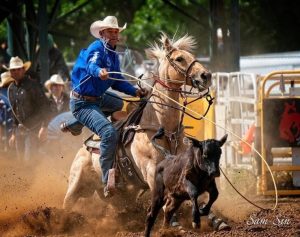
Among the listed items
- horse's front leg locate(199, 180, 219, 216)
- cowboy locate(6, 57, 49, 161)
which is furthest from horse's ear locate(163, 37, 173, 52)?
cowboy locate(6, 57, 49, 161)

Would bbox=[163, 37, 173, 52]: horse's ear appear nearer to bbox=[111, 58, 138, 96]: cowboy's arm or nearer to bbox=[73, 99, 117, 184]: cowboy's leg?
bbox=[111, 58, 138, 96]: cowboy's arm

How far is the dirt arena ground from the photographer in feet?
27.4

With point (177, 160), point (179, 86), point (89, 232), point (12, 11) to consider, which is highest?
point (12, 11)

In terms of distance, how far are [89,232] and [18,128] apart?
569 centimetres

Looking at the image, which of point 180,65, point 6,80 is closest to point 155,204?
point 180,65

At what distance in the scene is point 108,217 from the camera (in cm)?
945

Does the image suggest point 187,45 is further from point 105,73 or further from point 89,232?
point 89,232

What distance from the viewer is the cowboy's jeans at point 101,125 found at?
8906 mm

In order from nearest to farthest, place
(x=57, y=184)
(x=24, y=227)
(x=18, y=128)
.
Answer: (x=24, y=227), (x=57, y=184), (x=18, y=128)

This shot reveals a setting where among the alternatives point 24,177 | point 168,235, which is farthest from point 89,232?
point 24,177

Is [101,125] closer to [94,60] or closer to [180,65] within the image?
[94,60]

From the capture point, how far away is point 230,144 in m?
12.5

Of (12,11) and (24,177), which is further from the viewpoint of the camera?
(12,11)

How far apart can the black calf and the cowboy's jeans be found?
863 mm
